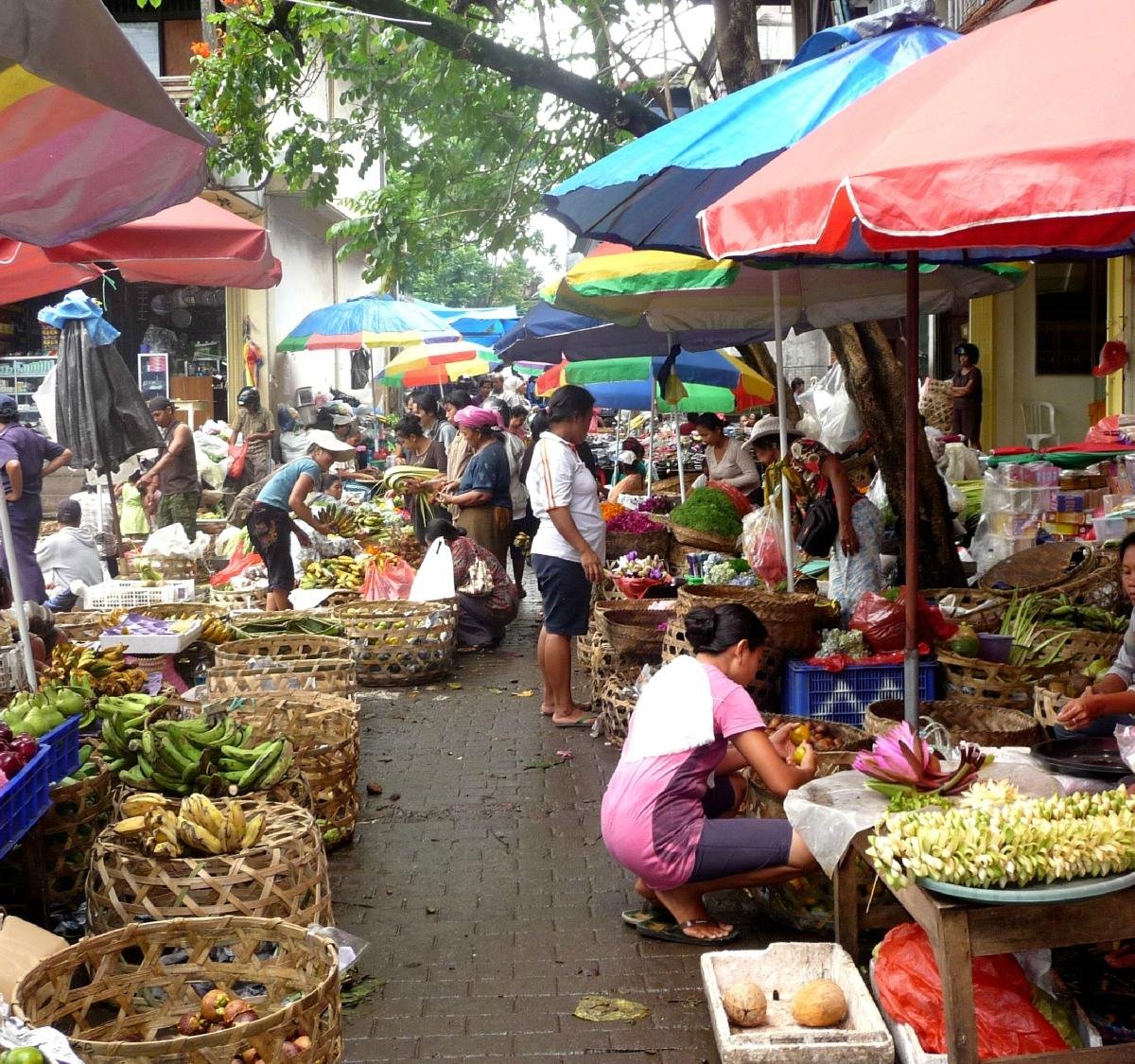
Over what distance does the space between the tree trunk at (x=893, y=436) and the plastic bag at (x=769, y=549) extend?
34.7 inches

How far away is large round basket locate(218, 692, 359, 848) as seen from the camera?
19.6 ft

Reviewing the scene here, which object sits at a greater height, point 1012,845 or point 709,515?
point 1012,845

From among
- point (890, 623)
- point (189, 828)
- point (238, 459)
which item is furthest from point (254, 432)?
point (189, 828)

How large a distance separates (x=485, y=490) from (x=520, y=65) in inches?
140

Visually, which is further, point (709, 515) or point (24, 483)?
point (709, 515)

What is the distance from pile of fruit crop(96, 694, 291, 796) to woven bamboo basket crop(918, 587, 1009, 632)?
3.85m

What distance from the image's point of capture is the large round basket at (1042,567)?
8086 mm

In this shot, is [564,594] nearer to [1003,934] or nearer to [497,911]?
[497,911]

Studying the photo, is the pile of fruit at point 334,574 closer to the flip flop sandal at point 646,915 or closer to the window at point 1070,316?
the flip flop sandal at point 646,915

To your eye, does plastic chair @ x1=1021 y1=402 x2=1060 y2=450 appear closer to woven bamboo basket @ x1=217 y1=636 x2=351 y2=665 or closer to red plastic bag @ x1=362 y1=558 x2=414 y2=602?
red plastic bag @ x1=362 y1=558 x2=414 y2=602

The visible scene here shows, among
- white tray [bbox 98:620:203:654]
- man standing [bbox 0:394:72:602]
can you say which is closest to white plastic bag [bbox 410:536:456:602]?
white tray [bbox 98:620:203:654]

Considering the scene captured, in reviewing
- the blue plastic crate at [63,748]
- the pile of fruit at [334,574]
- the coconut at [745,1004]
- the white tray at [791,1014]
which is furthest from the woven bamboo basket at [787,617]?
the pile of fruit at [334,574]

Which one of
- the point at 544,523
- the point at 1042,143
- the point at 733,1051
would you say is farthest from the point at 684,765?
the point at 544,523

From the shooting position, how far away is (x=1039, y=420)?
16172mm
